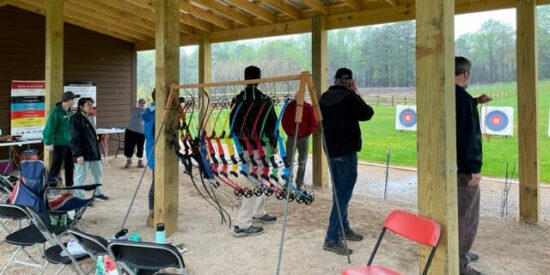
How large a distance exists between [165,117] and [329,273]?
73.5 inches

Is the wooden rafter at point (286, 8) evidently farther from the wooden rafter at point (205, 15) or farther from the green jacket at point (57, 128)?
the green jacket at point (57, 128)

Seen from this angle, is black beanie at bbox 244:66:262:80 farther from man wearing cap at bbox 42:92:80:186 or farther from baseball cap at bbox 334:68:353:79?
man wearing cap at bbox 42:92:80:186

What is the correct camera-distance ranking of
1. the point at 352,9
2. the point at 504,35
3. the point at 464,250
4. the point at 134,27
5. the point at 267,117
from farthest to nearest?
the point at 504,35 → the point at 134,27 → the point at 352,9 → the point at 267,117 → the point at 464,250

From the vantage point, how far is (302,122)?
495cm

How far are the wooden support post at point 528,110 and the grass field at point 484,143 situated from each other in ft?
17.7

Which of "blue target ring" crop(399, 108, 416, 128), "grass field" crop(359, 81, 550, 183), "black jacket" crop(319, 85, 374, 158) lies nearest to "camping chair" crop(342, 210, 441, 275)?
"black jacket" crop(319, 85, 374, 158)

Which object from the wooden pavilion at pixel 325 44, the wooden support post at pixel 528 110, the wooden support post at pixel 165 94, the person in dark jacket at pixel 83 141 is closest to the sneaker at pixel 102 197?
the person in dark jacket at pixel 83 141

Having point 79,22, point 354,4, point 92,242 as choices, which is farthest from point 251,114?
point 79,22

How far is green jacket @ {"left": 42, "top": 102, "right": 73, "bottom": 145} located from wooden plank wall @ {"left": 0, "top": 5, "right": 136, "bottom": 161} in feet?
12.1

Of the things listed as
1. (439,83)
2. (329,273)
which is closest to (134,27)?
(329,273)

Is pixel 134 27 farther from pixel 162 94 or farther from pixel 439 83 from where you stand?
pixel 439 83

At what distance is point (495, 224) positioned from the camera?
4.19 meters

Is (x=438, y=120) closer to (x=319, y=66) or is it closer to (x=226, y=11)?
(x=319, y=66)

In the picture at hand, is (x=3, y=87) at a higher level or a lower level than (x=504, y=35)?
lower
